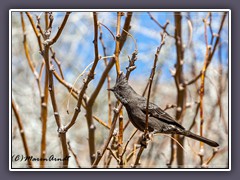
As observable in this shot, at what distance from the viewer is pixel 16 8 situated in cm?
249

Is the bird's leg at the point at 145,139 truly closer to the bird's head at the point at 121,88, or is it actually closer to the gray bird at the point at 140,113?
the gray bird at the point at 140,113

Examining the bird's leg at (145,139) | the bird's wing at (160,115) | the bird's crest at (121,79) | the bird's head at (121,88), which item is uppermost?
the bird's crest at (121,79)

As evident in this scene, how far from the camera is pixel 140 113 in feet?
7.61

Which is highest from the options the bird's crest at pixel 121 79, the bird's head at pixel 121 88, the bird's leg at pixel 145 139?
the bird's crest at pixel 121 79

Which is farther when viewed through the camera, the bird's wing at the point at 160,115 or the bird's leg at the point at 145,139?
the bird's wing at the point at 160,115

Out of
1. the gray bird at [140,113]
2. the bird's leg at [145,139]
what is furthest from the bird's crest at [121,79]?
the bird's leg at [145,139]

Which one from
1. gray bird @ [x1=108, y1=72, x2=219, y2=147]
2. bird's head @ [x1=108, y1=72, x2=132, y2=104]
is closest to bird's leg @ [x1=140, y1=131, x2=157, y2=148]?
gray bird @ [x1=108, y1=72, x2=219, y2=147]

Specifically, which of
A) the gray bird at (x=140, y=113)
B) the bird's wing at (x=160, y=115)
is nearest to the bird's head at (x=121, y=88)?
the gray bird at (x=140, y=113)

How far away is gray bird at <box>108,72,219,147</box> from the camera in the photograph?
2.22 metres

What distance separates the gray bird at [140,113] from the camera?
2223 mm

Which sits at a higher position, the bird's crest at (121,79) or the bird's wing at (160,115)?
the bird's crest at (121,79)

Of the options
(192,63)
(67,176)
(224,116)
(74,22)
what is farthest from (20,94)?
(224,116)
